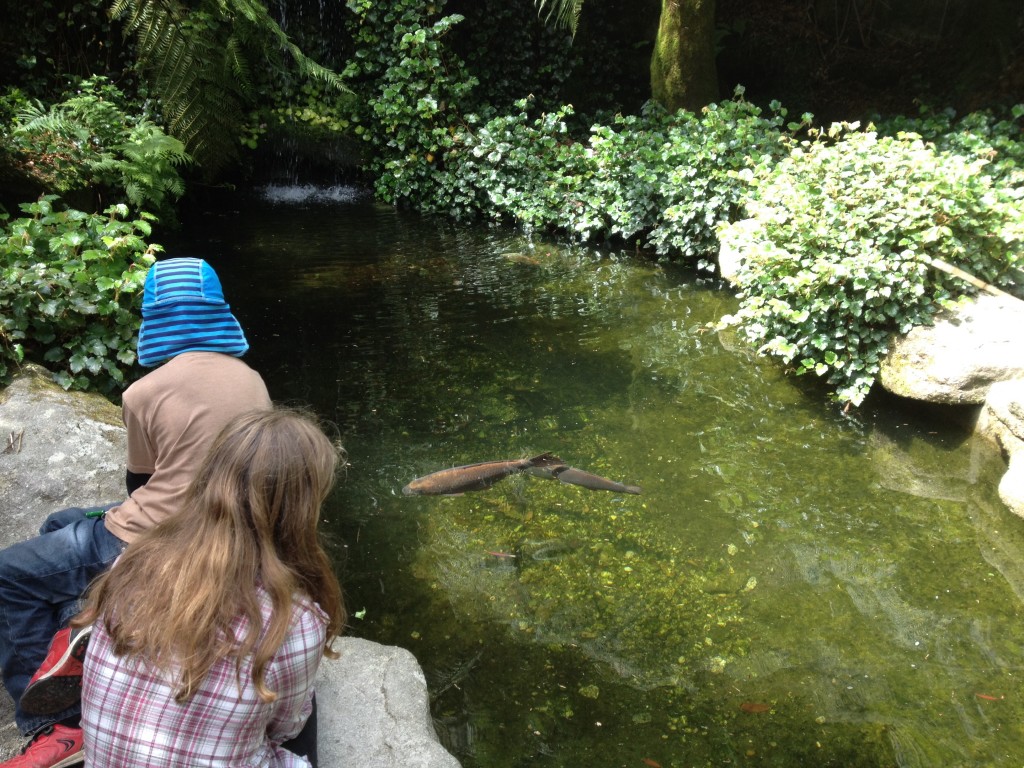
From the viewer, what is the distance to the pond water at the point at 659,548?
2754 mm

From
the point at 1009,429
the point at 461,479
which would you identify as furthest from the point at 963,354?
the point at 461,479

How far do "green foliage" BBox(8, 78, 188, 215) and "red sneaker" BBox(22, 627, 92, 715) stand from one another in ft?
15.5

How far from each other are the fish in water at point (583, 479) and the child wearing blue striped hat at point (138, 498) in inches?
80.9

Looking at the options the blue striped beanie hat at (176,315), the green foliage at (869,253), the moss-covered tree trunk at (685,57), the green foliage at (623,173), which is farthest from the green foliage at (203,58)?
the blue striped beanie hat at (176,315)

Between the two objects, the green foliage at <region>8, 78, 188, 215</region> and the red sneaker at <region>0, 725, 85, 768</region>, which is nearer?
the red sneaker at <region>0, 725, 85, 768</region>

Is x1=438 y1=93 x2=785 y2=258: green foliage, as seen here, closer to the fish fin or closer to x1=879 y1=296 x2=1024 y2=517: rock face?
x1=879 y1=296 x2=1024 y2=517: rock face

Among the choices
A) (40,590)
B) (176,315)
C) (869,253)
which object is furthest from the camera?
(869,253)

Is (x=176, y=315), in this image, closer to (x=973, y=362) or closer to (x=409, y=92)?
(x=973, y=362)

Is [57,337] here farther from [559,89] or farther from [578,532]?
[559,89]

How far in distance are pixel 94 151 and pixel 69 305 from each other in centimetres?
280

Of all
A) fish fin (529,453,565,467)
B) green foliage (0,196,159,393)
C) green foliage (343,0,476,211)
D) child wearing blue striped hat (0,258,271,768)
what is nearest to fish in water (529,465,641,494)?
fish fin (529,453,565,467)

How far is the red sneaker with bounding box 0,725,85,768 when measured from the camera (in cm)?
196

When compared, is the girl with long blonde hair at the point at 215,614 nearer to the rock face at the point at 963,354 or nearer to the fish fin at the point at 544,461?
the fish fin at the point at 544,461

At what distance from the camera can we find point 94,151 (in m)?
6.16
